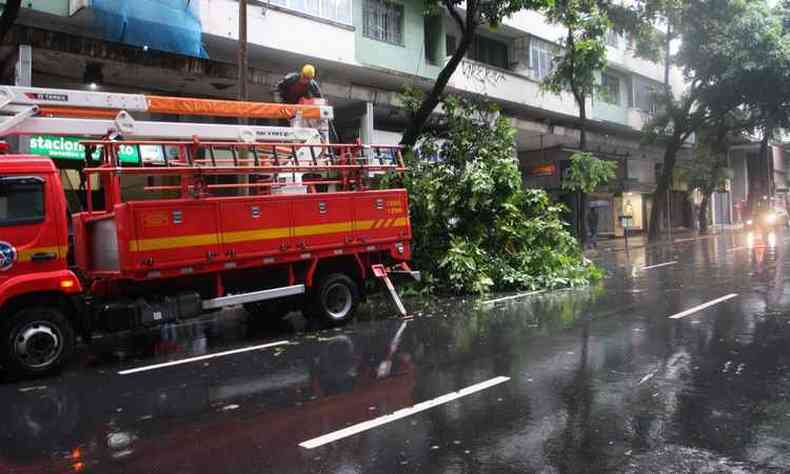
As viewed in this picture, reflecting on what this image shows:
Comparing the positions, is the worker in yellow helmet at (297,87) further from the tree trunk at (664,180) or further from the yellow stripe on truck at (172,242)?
the tree trunk at (664,180)

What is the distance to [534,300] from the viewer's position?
12.8 m

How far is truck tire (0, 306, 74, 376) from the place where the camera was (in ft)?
24.2

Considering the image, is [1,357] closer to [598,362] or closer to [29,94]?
[29,94]

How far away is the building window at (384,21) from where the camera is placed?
19.2 metres

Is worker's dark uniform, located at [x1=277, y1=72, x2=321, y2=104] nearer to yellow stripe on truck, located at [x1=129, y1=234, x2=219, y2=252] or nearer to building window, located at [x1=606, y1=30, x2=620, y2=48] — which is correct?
yellow stripe on truck, located at [x1=129, y1=234, x2=219, y2=252]

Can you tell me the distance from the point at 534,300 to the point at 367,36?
9967mm

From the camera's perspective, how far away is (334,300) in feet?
35.3

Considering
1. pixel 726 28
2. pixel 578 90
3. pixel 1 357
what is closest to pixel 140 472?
pixel 1 357

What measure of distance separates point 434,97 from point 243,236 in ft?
25.8

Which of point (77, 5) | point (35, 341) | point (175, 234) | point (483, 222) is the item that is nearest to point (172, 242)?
point (175, 234)

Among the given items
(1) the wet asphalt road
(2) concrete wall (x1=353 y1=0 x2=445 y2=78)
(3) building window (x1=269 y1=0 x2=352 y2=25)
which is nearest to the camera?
(1) the wet asphalt road

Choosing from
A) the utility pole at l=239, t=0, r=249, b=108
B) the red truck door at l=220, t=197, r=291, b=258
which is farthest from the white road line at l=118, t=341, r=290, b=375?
the utility pole at l=239, t=0, r=249, b=108

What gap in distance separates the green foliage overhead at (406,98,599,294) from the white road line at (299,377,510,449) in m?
7.05

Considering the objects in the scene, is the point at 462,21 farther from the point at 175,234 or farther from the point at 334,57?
the point at 175,234
